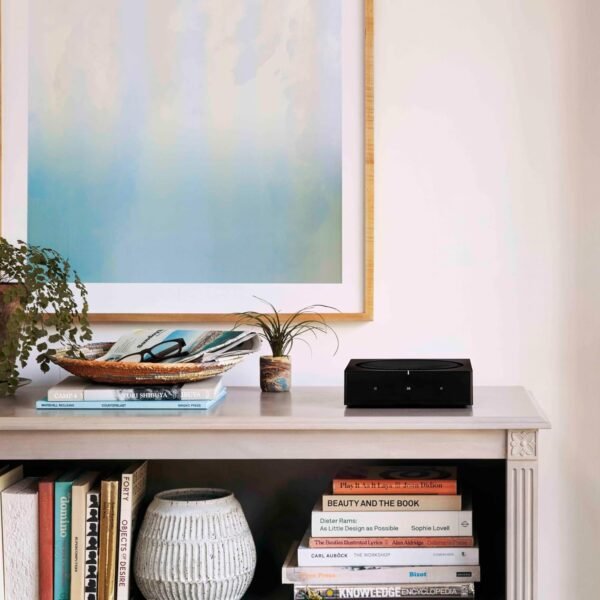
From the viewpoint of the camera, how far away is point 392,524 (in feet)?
5.37

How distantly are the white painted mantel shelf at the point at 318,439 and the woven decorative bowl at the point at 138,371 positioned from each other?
0.09 metres

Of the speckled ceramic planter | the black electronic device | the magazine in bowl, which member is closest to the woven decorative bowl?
the magazine in bowl

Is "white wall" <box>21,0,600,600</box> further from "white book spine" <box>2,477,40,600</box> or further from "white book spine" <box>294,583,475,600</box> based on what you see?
"white book spine" <box>2,477,40,600</box>

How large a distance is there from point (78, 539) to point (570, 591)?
1052mm

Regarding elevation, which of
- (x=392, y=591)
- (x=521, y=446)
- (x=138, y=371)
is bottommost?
(x=392, y=591)

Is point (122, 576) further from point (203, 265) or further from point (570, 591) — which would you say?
point (570, 591)

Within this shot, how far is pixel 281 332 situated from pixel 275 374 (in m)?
0.09

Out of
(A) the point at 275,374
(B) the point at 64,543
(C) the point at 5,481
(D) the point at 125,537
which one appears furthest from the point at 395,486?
(C) the point at 5,481

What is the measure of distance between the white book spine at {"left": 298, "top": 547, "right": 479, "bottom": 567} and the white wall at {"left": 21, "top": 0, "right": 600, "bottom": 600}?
0.43 metres

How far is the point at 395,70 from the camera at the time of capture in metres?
1.97

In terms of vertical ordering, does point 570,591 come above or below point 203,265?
below

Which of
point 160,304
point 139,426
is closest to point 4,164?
point 160,304

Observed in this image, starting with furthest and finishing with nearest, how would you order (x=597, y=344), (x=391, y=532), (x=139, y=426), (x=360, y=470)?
(x=597, y=344)
(x=360, y=470)
(x=391, y=532)
(x=139, y=426)

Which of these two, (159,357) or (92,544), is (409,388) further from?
(92,544)
